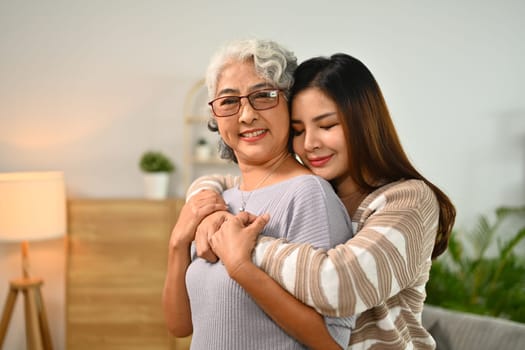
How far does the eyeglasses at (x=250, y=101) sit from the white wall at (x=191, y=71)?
2563 millimetres

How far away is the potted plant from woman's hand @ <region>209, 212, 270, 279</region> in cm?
243

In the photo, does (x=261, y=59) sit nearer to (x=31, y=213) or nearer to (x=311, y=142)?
(x=311, y=142)

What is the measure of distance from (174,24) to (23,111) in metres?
1.23

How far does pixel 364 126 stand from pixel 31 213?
2533 millimetres

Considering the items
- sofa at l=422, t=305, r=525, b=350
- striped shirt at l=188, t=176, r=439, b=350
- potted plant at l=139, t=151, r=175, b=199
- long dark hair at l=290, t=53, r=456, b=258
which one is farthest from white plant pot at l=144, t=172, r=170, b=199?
striped shirt at l=188, t=176, r=439, b=350

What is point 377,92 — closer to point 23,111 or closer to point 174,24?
point 174,24

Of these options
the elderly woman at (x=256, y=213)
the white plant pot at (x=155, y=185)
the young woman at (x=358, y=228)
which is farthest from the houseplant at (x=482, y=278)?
the elderly woman at (x=256, y=213)

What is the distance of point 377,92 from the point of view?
1.38 m

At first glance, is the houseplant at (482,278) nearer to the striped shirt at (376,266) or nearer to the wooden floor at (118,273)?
the wooden floor at (118,273)

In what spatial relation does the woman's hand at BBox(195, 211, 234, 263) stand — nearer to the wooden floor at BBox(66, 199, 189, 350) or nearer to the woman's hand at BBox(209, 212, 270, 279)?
the woman's hand at BBox(209, 212, 270, 279)

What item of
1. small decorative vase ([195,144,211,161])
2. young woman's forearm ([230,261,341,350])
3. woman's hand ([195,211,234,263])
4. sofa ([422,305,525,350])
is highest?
woman's hand ([195,211,234,263])

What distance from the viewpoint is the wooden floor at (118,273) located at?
345 cm

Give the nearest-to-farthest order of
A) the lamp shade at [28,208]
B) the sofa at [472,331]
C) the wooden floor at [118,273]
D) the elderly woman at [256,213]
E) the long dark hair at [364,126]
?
the elderly woman at [256,213] < the long dark hair at [364,126] < the sofa at [472,331] < the lamp shade at [28,208] < the wooden floor at [118,273]

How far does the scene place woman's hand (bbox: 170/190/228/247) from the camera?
4.54 feet
